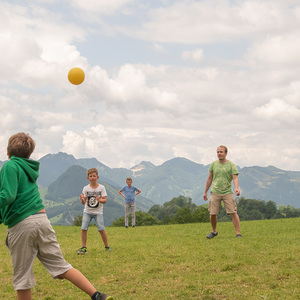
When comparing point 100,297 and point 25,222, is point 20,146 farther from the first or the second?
point 100,297

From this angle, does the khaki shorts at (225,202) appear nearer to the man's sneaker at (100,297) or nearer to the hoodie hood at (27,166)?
the man's sneaker at (100,297)

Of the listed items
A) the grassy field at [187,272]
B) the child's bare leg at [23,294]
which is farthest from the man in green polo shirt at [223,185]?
the child's bare leg at [23,294]

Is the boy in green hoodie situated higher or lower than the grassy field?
higher

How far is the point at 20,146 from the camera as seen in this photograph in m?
5.36

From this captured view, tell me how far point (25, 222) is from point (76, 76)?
8843mm

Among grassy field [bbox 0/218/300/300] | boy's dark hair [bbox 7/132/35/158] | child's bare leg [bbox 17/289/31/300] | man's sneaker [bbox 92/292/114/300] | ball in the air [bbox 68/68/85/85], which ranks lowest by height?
grassy field [bbox 0/218/300/300]

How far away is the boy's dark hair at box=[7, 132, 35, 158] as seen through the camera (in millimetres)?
5355

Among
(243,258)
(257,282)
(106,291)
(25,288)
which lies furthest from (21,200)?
(243,258)

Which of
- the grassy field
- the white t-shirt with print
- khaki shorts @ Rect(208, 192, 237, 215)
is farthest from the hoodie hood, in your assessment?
khaki shorts @ Rect(208, 192, 237, 215)

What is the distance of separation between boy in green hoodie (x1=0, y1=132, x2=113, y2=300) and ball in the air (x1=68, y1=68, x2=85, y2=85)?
817 cm

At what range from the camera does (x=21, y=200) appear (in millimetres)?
5246

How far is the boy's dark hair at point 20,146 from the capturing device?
5.36 meters

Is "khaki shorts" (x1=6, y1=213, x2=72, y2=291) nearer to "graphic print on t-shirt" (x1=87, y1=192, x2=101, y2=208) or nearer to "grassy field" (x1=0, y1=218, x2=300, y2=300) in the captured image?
"grassy field" (x1=0, y1=218, x2=300, y2=300)

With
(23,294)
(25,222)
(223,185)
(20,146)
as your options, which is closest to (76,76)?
(223,185)
